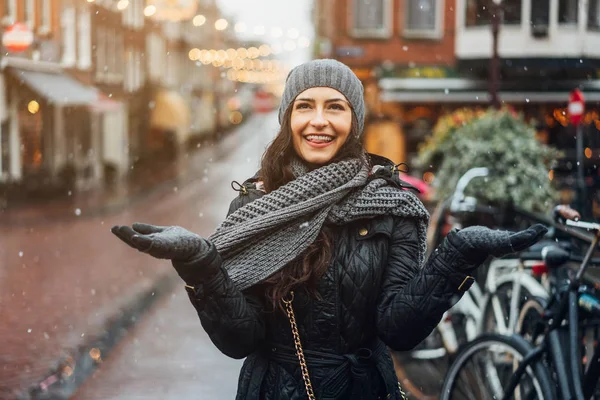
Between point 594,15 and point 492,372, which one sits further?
point 594,15

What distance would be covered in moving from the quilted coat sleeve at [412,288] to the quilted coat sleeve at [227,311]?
358 millimetres

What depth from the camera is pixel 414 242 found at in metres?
2.54

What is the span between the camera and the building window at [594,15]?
21234 mm

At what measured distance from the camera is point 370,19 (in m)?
23.0

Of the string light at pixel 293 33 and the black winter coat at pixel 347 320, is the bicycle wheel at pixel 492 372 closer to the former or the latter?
the black winter coat at pixel 347 320

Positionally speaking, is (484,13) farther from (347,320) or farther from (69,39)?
(347,320)

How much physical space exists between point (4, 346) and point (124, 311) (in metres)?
1.74

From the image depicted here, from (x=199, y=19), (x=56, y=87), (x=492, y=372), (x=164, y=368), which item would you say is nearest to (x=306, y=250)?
(x=492, y=372)

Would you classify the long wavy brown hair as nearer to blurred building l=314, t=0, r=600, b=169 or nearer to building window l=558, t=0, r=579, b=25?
blurred building l=314, t=0, r=600, b=169

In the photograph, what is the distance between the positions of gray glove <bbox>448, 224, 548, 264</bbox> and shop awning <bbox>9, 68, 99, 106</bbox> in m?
21.0

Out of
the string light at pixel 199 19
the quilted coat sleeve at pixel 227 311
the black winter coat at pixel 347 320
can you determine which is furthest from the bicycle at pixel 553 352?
the string light at pixel 199 19

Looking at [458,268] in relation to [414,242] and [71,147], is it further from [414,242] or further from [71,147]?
[71,147]

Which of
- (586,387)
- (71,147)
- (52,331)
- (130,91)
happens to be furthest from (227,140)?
(586,387)

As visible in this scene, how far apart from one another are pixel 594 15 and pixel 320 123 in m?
20.5
